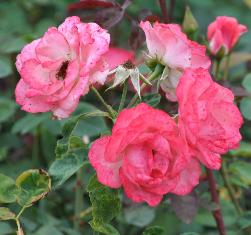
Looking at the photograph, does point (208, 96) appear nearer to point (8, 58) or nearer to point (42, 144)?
point (42, 144)

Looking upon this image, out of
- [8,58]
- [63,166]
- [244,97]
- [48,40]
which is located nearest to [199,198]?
[244,97]

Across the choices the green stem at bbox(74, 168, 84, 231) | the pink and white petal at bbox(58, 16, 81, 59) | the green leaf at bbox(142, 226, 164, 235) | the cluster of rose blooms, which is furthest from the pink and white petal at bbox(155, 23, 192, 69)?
the green stem at bbox(74, 168, 84, 231)

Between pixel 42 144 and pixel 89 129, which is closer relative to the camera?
pixel 89 129

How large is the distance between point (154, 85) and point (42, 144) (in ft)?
1.74

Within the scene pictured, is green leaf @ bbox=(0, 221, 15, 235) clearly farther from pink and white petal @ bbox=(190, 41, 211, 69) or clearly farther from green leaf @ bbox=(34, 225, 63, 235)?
pink and white petal @ bbox=(190, 41, 211, 69)

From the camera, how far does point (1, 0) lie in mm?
2178

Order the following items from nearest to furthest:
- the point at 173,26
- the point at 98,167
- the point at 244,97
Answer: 1. the point at 98,167
2. the point at 173,26
3. the point at 244,97

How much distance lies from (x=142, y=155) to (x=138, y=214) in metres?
0.50

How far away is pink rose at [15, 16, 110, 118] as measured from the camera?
888mm

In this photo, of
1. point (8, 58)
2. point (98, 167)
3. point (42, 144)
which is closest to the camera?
point (98, 167)

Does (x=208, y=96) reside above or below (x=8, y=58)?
above

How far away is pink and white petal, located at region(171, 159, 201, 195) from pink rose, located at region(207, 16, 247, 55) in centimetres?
43

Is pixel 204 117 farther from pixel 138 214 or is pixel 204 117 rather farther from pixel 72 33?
pixel 138 214

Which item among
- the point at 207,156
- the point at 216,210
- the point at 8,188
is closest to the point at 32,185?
the point at 8,188
